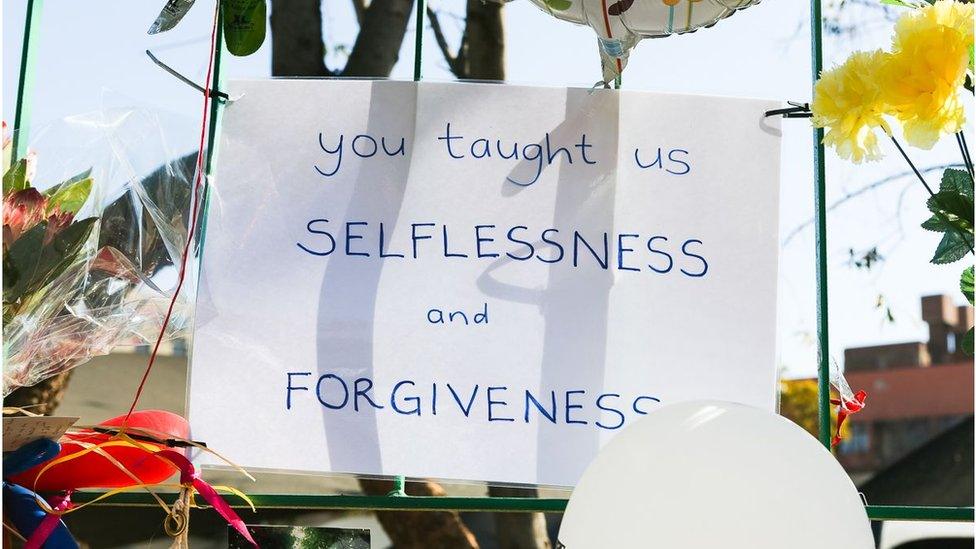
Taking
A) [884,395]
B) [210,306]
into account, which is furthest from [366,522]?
[884,395]

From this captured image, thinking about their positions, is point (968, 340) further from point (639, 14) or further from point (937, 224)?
point (639, 14)

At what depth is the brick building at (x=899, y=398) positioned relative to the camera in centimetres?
1473

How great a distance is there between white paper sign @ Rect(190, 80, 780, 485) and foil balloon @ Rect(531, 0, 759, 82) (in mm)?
150

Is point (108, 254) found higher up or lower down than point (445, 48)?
lower down

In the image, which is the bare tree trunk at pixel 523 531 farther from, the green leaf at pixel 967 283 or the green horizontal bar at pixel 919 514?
the green leaf at pixel 967 283

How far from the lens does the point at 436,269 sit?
1333 millimetres

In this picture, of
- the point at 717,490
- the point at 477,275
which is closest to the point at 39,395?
the point at 477,275

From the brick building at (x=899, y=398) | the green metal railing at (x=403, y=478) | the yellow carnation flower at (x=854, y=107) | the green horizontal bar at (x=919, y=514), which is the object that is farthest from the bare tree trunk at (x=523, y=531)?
the brick building at (x=899, y=398)

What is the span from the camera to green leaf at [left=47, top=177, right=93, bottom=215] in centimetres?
112

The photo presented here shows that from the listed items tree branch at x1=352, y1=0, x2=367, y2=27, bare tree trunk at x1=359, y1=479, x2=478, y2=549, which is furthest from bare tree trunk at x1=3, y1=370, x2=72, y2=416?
tree branch at x1=352, y1=0, x2=367, y2=27

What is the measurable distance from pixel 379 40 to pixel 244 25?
1064mm

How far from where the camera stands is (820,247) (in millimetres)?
1358

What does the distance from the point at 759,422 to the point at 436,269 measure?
53 cm

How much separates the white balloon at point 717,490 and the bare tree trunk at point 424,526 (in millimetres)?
1142
